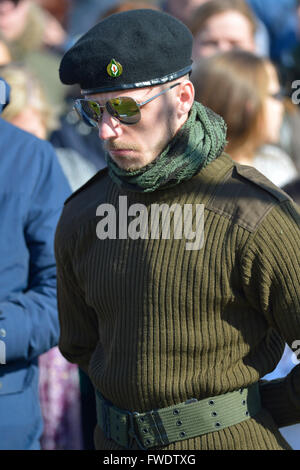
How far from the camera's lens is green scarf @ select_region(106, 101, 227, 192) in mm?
2002

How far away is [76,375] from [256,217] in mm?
1713

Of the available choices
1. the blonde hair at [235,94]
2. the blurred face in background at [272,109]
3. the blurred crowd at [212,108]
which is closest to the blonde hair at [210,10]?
the blurred crowd at [212,108]

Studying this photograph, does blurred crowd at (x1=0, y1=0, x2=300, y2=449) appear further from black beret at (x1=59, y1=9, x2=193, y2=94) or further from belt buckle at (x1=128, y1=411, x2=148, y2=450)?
black beret at (x1=59, y1=9, x2=193, y2=94)

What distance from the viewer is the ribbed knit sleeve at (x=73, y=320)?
7.75 ft

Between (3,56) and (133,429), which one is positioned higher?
(3,56)

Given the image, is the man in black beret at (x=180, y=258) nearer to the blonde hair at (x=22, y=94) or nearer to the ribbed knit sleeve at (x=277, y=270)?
the ribbed knit sleeve at (x=277, y=270)

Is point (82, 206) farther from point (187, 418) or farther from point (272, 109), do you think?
point (272, 109)

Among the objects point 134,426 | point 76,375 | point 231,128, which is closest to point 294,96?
point 231,128

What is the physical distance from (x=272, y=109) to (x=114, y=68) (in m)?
1.94

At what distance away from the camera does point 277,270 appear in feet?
6.39
